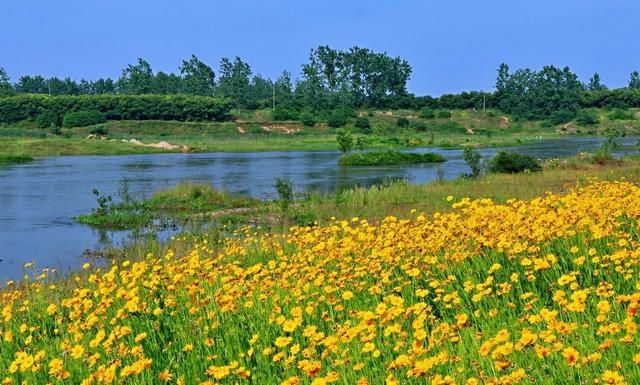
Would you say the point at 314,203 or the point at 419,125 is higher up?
the point at 419,125

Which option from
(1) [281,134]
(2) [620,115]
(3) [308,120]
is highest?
(3) [308,120]

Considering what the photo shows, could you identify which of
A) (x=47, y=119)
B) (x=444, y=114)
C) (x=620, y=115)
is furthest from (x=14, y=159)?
(x=620, y=115)

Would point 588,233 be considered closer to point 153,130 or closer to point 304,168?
point 304,168

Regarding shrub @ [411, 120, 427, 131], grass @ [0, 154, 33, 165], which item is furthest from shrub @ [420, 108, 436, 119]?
grass @ [0, 154, 33, 165]

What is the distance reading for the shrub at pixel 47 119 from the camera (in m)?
116

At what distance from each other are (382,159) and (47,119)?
3174 inches

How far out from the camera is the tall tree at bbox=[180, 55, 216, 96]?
541ft

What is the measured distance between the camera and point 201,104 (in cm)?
12519

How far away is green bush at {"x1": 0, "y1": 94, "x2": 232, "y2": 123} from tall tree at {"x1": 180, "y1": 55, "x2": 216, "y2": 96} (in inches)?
1491

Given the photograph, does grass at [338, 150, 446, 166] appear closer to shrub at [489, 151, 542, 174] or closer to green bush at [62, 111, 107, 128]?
shrub at [489, 151, 542, 174]

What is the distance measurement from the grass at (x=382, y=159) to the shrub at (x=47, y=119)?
76332 millimetres

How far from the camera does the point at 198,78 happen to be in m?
167

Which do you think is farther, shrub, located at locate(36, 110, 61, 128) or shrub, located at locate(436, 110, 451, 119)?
shrub, located at locate(436, 110, 451, 119)

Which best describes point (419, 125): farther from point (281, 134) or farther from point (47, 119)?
point (47, 119)
